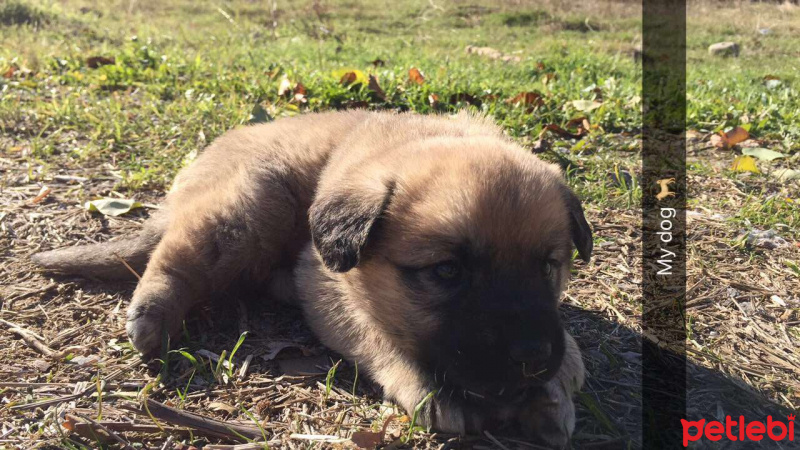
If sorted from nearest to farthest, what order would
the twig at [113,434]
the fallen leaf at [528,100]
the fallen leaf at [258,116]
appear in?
the twig at [113,434] < the fallen leaf at [258,116] < the fallen leaf at [528,100]

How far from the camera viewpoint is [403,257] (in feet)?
7.64

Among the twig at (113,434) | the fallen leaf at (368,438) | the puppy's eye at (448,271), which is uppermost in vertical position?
the puppy's eye at (448,271)

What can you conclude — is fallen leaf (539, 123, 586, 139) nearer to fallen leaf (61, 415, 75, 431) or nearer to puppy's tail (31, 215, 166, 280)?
puppy's tail (31, 215, 166, 280)

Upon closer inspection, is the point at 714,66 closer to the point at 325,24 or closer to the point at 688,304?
A: the point at 325,24

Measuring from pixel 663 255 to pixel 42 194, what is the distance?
11.3 feet

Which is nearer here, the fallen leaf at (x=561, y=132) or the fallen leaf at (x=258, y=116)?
the fallen leaf at (x=561, y=132)

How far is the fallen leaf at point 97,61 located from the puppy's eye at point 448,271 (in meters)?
5.24

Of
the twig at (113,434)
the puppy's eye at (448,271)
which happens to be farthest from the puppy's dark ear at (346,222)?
the twig at (113,434)

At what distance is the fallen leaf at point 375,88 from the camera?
4969 mm

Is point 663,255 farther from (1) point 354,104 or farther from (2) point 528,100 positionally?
(1) point 354,104

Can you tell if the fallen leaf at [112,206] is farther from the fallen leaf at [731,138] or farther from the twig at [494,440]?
the fallen leaf at [731,138]

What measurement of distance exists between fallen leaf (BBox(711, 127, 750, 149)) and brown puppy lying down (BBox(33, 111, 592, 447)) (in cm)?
219

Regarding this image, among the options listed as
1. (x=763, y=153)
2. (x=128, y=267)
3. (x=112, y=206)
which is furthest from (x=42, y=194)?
(x=763, y=153)

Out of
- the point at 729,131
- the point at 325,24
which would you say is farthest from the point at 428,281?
the point at 325,24
